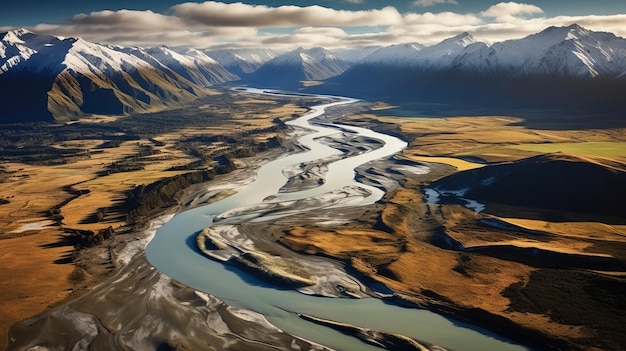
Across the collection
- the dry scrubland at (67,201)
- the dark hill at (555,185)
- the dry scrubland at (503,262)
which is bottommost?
the dry scrubland at (67,201)

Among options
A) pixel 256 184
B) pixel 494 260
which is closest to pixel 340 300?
pixel 494 260

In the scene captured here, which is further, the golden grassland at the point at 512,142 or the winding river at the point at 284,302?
the golden grassland at the point at 512,142

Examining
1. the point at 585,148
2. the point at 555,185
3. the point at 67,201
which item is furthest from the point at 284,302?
the point at 585,148

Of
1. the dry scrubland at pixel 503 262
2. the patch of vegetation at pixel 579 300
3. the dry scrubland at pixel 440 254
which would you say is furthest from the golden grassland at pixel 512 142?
the patch of vegetation at pixel 579 300

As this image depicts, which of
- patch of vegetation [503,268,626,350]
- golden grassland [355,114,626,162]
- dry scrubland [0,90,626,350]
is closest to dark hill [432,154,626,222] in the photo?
dry scrubland [0,90,626,350]

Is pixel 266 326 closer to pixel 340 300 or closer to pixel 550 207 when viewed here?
pixel 340 300

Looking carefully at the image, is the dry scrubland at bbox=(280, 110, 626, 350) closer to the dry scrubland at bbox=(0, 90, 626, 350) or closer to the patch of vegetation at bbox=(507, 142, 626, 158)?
the dry scrubland at bbox=(0, 90, 626, 350)

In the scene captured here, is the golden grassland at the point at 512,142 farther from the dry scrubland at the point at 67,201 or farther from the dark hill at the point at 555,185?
the dry scrubland at the point at 67,201
